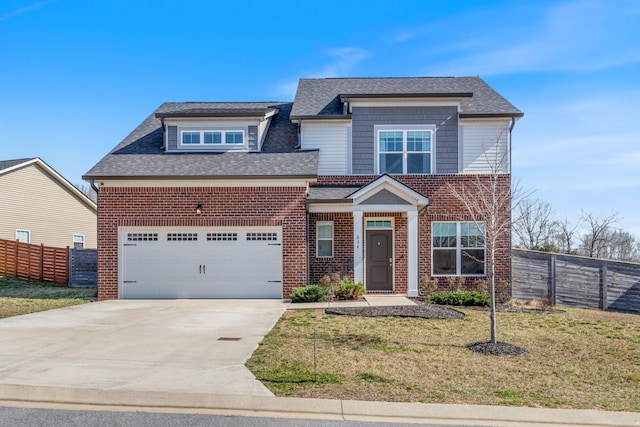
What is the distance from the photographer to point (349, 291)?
15.2 metres

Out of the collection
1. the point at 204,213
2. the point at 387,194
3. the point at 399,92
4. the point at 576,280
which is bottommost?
the point at 576,280

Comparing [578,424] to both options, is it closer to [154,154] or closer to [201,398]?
[201,398]

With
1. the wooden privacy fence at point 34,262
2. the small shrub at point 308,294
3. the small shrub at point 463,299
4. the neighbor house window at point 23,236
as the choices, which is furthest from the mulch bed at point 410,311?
the neighbor house window at point 23,236

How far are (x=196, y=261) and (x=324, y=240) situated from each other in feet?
13.7

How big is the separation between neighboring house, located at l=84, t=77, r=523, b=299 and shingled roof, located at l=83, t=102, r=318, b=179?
0.22 ft

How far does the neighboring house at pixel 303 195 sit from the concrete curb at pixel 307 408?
9696mm

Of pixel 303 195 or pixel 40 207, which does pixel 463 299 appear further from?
pixel 40 207

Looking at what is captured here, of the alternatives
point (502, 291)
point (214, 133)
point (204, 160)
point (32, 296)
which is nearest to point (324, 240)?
point (204, 160)

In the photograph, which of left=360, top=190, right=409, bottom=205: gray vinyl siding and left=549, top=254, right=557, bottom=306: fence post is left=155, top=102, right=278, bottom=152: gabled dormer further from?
left=549, top=254, right=557, bottom=306: fence post

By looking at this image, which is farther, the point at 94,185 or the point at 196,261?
the point at 94,185

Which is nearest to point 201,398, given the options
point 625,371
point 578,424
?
point 578,424

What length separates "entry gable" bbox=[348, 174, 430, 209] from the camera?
51.6 feet

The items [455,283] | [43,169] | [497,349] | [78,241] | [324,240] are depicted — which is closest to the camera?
[497,349]

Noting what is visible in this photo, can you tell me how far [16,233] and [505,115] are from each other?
78.7 feet
